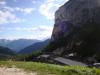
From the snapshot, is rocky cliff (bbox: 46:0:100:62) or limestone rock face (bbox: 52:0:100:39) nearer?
rocky cliff (bbox: 46:0:100:62)

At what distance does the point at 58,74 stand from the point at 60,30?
183 m

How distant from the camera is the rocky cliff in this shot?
143 meters

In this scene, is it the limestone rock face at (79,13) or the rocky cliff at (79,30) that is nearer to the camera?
the rocky cliff at (79,30)

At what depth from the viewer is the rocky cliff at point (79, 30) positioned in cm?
14262

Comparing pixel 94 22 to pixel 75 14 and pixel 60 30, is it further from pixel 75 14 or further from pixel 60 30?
pixel 60 30

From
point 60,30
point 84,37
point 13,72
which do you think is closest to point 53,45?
point 60,30

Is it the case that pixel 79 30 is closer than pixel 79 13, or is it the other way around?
pixel 79 30

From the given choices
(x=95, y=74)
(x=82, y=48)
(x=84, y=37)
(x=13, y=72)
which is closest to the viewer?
(x=95, y=74)

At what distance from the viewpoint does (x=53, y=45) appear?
610 feet

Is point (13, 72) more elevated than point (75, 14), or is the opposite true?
point (75, 14)

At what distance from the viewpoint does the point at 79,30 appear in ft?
564

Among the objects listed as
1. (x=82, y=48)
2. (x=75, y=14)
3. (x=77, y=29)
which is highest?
(x=75, y=14)

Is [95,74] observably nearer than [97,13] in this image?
Yes

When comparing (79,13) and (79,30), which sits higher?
(79,13)
